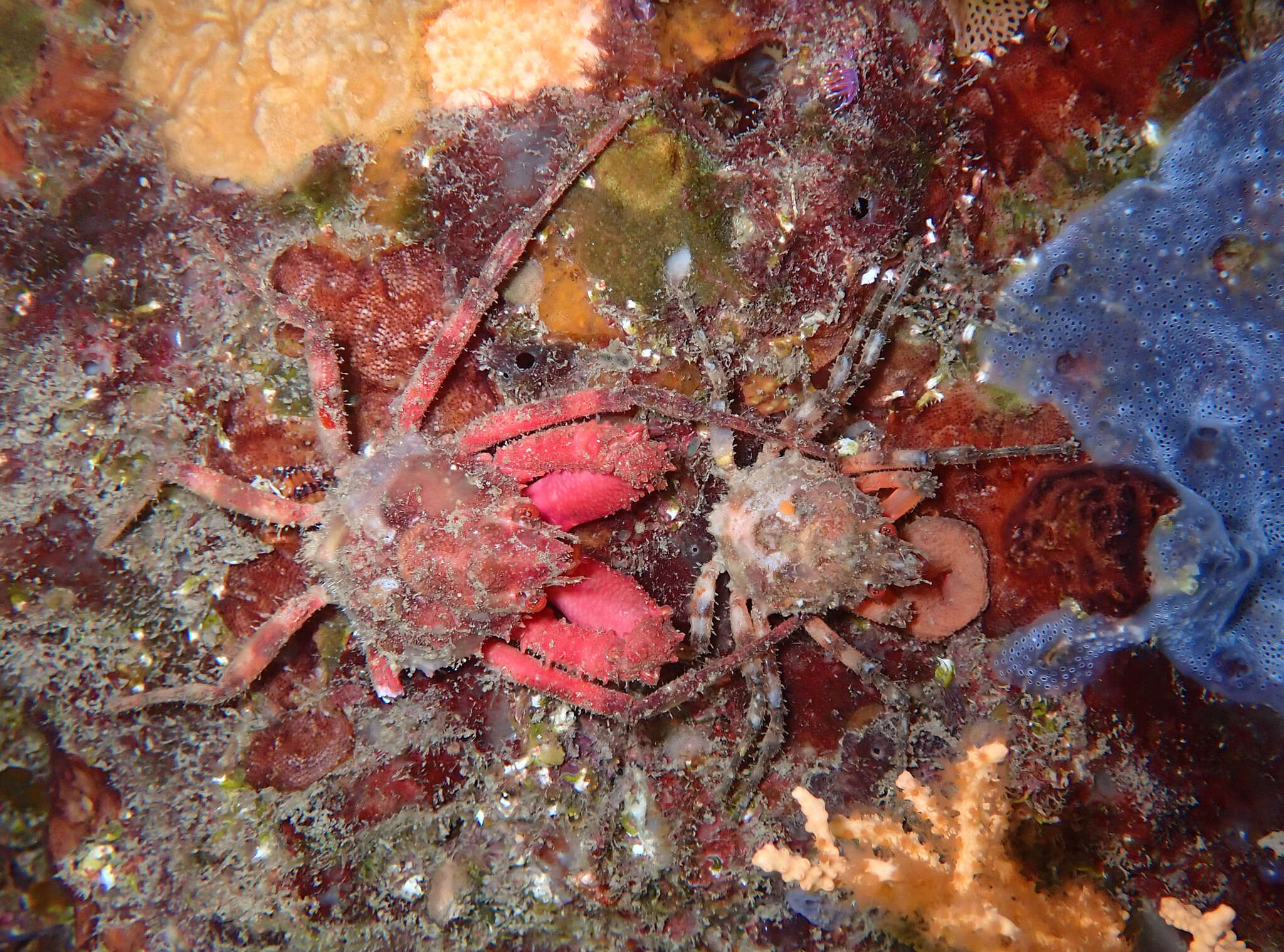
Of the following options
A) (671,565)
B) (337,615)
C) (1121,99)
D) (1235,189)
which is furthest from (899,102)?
(337,615)

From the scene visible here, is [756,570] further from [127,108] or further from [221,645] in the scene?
[127,108]

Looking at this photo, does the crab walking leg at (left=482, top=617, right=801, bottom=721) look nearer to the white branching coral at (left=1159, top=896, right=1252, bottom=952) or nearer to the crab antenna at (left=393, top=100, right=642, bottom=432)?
the crab antenna at (left=393, top=100, right=642, bottom=432)

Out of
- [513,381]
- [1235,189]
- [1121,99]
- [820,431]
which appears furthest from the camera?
[820,431]

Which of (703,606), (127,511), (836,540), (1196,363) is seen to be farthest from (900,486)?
(127,511)

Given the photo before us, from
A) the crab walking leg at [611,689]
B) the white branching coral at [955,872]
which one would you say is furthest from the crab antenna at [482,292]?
the white branching coral at [955,872]

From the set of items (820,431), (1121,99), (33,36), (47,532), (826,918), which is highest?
(33,36)

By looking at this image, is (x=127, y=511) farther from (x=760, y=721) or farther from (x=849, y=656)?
(x=849, y=656)

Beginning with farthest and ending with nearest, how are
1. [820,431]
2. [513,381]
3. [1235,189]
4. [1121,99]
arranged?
[820,431] → [513,381] → [1121,99] → [1235,189]
